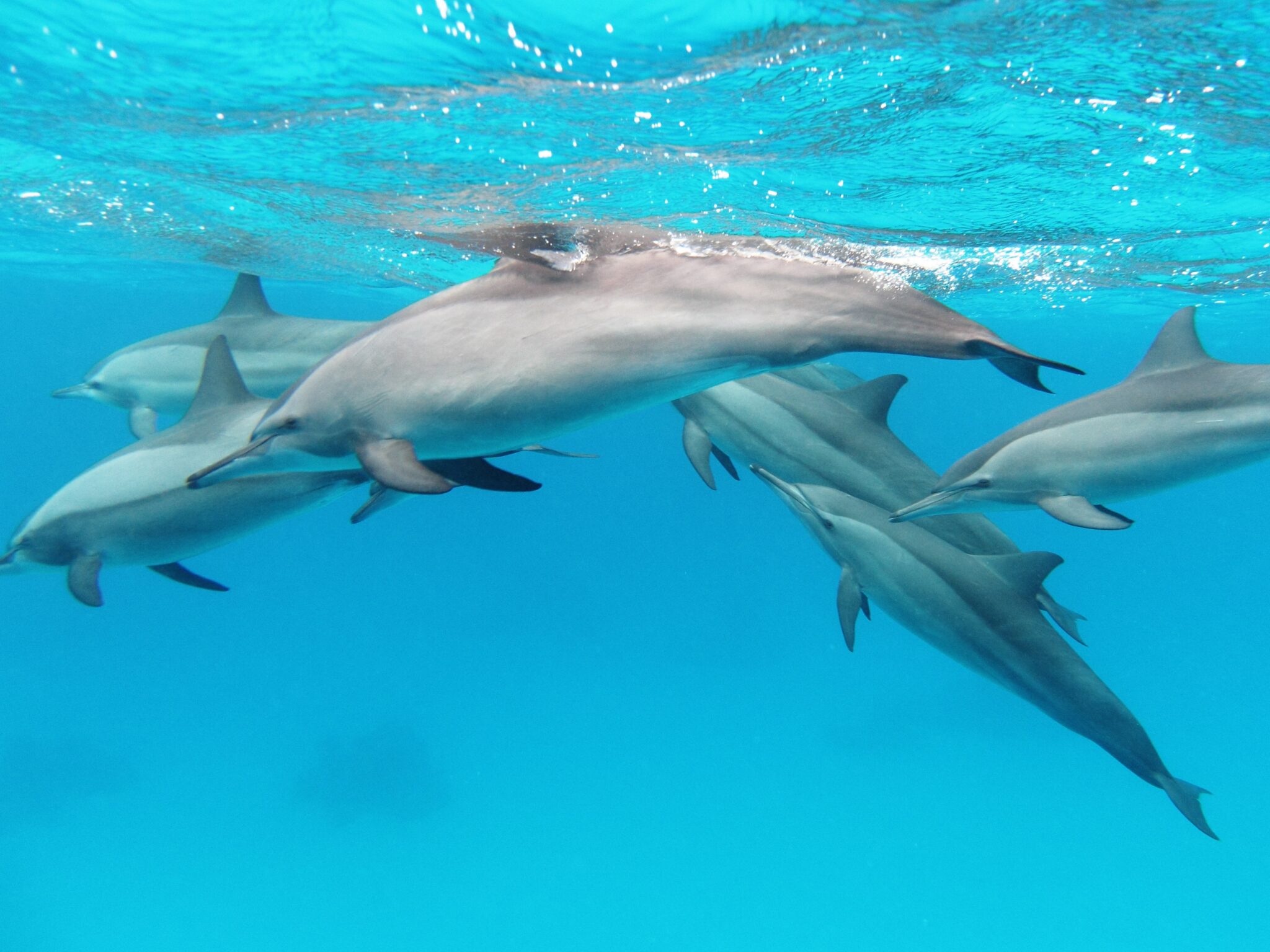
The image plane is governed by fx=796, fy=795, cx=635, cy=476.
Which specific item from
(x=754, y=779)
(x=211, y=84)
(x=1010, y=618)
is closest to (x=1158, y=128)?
(x=1010, y=618)

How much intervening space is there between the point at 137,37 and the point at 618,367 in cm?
583

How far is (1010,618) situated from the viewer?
194 inches

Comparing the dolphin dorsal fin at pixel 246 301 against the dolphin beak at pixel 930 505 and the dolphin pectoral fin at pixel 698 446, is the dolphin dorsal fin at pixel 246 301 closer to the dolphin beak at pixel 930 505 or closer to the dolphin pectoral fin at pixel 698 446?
the dolphin pectoral fin at pixel 698 446

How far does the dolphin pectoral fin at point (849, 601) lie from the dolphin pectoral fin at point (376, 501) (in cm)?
298

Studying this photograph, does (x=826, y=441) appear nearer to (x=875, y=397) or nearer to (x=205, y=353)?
(x=875, y=397)

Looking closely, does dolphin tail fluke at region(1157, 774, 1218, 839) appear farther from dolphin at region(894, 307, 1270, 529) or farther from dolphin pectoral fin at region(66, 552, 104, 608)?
dolphin pectoral fin at region(66, 552, 104, 608)

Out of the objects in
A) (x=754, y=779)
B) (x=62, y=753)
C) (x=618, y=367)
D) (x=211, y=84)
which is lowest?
(x=754, y=779)

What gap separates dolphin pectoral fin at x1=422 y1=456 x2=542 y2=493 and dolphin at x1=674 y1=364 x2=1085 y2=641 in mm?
2721

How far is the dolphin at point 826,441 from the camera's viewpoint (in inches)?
224

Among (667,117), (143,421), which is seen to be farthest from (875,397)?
(143,421)

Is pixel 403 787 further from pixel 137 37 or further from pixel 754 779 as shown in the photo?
pixel 137 37

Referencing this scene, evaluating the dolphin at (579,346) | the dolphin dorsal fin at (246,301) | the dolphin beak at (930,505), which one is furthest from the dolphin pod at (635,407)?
the dolphin dorsal fin at (246,301)

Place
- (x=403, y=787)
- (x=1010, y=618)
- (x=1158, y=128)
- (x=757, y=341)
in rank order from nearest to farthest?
(x=757, y=341), (x=1010, y=618), (x=1158, y=128), (x=403, y=787)

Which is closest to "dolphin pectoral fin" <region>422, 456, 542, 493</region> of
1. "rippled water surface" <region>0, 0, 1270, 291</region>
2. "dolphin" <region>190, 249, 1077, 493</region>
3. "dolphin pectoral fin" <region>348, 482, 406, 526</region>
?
"dolphin" <region>190, 249, 1077, 493</region>
